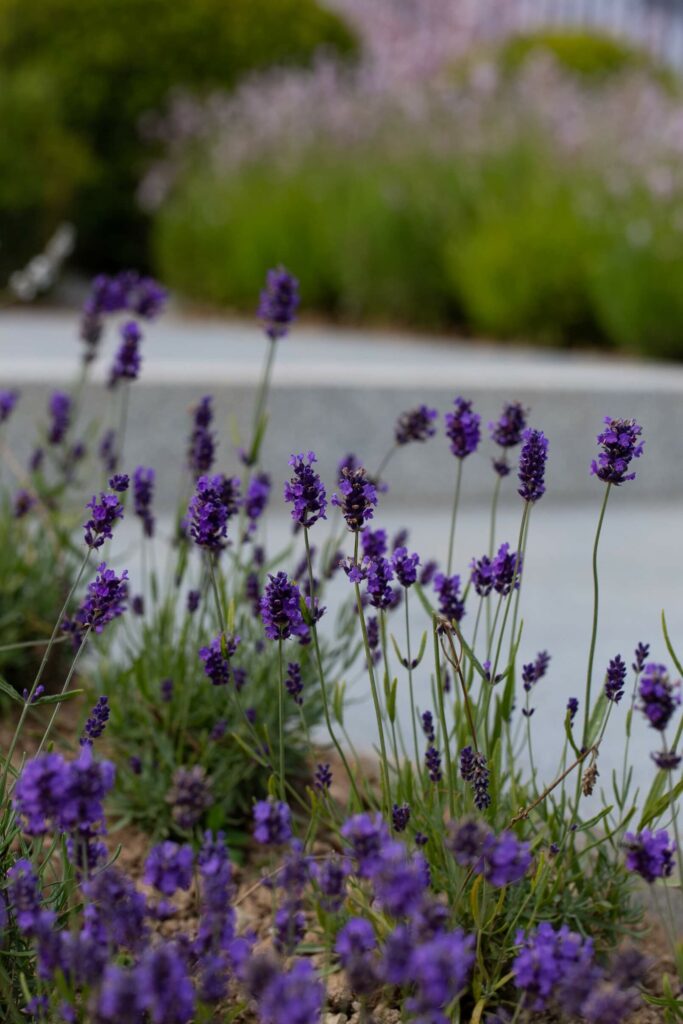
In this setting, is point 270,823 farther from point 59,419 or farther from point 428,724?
point 59,419

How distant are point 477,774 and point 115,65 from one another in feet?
29.0

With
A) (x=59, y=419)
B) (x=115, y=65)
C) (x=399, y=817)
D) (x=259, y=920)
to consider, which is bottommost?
(x=259, y=920)

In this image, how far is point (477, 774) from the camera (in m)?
1.36

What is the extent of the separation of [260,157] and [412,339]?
2.36m

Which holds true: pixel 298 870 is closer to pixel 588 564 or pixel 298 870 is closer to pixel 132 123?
pixel 588 564

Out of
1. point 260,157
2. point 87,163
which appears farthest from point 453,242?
point 87,163

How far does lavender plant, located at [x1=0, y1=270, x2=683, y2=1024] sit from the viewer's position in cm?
98

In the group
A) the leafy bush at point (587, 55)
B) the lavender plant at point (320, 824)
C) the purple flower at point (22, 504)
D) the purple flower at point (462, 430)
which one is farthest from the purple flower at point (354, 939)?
the leafy bush at point (587, 55)

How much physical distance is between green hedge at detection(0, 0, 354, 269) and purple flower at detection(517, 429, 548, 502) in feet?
26.5

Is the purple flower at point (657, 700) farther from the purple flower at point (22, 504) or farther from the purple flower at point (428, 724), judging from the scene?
the purple flower at point (22, 504)

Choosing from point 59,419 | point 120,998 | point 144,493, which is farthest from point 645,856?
point 59,419

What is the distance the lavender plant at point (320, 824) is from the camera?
38.4 inches

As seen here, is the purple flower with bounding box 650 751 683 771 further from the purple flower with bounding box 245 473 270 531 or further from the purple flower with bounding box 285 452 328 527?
the purple flower with bounding box 245 473 270 531

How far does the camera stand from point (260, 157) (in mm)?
8508
